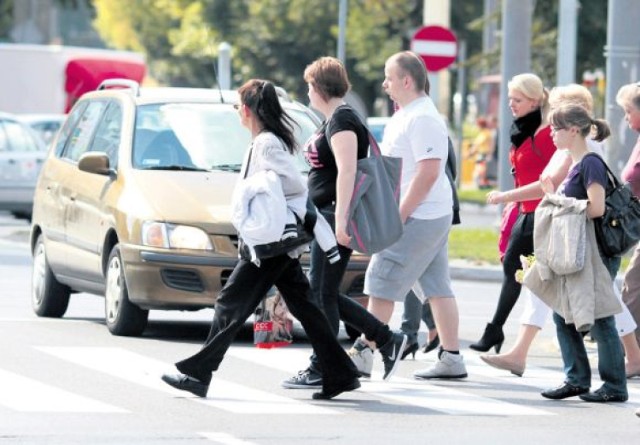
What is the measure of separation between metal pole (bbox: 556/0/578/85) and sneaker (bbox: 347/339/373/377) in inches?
468

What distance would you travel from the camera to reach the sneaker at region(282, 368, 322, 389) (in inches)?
399

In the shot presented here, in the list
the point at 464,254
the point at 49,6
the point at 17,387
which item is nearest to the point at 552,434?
the point at 17,387

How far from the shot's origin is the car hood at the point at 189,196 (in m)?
12.0

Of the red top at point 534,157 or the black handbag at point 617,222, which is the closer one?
the black handbag at point 617,222

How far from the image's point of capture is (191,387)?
9641mm

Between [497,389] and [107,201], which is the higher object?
[107,201]

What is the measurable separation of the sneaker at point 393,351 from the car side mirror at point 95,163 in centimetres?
314

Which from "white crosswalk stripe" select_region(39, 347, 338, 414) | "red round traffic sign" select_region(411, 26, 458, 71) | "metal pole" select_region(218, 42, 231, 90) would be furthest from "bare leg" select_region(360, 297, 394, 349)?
"metal pole" select_region(218, 42, 231, 90)

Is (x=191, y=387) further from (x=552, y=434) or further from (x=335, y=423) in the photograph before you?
(x=552, y=434)

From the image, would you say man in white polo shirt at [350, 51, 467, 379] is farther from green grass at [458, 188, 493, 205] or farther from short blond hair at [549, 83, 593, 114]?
green grass at [458, 188, 493, 205]

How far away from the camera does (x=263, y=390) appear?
1009 centimetres

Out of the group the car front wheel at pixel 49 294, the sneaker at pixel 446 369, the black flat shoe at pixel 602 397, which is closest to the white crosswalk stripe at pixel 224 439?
the black flat shoe at pixel 602 397

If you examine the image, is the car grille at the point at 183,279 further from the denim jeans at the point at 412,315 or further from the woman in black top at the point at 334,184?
the woman in black top at the point at 334,184

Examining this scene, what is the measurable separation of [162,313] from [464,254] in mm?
7210
